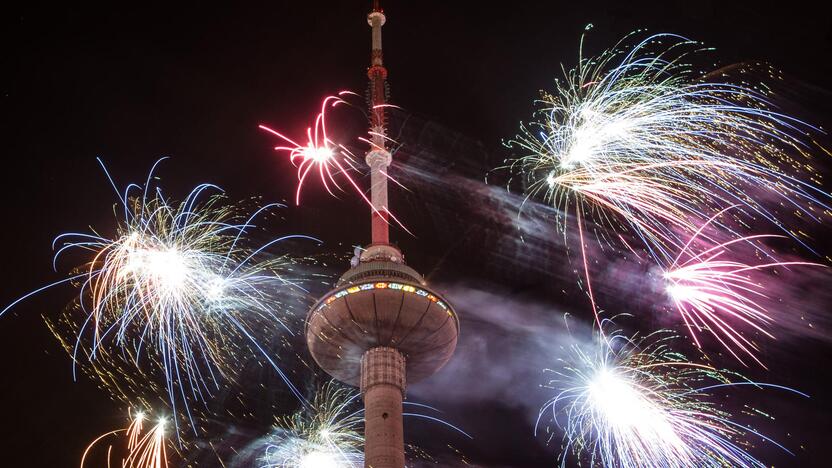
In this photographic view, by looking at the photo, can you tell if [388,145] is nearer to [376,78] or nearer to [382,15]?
Result: [376,78]

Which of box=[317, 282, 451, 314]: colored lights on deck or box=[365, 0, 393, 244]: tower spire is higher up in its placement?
box=[365, 0, 393, 244]: tower spire

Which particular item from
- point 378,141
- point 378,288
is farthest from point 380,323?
point 378,141

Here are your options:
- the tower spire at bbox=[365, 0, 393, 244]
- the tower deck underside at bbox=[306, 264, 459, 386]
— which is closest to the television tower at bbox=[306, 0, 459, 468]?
the tower deck underside at bbox=[306, 264, 459, 386]

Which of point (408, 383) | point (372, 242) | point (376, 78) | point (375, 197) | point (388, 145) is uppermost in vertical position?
point (376, 78)

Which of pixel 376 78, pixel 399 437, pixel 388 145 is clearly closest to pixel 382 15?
pixel 376 78

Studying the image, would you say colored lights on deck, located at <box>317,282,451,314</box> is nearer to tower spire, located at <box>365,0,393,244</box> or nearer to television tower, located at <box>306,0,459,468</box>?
television tower, located at <box>306,0,459,468</box>
